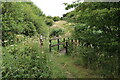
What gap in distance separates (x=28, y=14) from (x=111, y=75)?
22.7ft

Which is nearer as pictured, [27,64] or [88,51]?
[27,64]

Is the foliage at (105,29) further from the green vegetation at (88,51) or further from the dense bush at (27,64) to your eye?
the dense bush at (27,64)

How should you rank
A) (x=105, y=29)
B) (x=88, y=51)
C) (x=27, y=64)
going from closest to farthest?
(x=105, y=29) < (x=27, y=64) < (x=88, y=51)

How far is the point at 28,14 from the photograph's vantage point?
317 inches

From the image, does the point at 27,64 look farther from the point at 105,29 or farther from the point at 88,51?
the point at 105,29

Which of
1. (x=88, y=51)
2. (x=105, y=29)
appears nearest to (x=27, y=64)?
(x=88, y=51)

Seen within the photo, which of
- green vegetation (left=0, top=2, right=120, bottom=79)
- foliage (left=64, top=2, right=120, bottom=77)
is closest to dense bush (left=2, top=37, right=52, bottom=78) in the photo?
green vegetation (left=0, top=2, right=120, bottom=79)

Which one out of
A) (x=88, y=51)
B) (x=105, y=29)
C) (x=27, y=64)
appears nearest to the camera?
(x=105, y=29)

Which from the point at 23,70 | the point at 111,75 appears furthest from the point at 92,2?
the point at 23,70

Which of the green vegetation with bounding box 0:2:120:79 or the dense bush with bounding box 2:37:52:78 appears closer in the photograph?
the green vegetation with bounding box 0:2:120:79

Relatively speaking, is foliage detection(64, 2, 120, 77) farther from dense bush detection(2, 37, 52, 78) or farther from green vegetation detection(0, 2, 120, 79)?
dense bush detection(2, 37, 52, 78)

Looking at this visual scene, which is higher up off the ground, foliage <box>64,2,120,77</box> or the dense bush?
foliage <box>64,2,120,77</box>

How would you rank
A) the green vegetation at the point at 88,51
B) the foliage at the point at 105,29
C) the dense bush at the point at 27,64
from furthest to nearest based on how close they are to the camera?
the dense bush at the point at 27,64
the green vegetation at the point at 88,51
the foliage at the point at 105,29

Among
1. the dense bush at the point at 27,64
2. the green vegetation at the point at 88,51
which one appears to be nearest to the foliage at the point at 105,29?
the green vegetation at the point at 88,51
